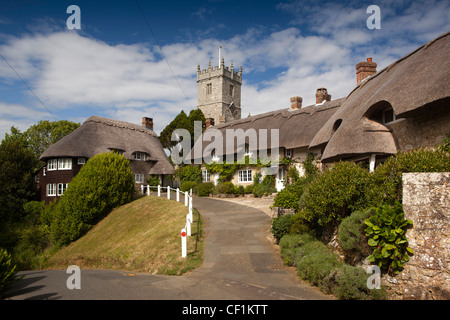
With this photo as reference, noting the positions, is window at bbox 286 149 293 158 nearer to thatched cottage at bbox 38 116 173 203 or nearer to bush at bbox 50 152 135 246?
bush at bbox 50 152 135 246

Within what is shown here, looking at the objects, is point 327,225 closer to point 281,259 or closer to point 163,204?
point 281,259

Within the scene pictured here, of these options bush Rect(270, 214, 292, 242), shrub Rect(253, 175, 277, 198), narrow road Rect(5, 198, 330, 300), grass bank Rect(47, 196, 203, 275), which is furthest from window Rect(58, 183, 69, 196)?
bush Rect(270, 214, 292, 242)

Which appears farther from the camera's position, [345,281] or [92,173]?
[92,173]

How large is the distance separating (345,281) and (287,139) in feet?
63.6

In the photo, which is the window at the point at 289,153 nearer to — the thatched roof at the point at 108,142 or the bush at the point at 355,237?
the thatched roof at the point at 108,142

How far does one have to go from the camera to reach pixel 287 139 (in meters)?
25.5

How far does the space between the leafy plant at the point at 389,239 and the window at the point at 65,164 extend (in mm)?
26821

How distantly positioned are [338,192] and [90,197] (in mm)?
17058

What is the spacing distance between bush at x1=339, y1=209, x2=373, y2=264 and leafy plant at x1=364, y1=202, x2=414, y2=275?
29 cm

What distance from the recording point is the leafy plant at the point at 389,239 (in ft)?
22.2

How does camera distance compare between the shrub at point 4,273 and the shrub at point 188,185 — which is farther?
the shrub at point 188,185

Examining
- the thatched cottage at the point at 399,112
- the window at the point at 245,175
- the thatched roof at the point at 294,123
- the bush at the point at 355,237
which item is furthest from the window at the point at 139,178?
the bush at the point at 355,237

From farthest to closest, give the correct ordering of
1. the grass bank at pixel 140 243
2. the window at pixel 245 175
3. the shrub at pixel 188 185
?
the shrub at pixel 188 185 < the window at pixel 245 175 < the grass bank at pixel 140 243

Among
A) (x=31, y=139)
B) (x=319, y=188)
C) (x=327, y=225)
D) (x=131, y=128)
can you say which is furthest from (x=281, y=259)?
(x=31, y=139)
